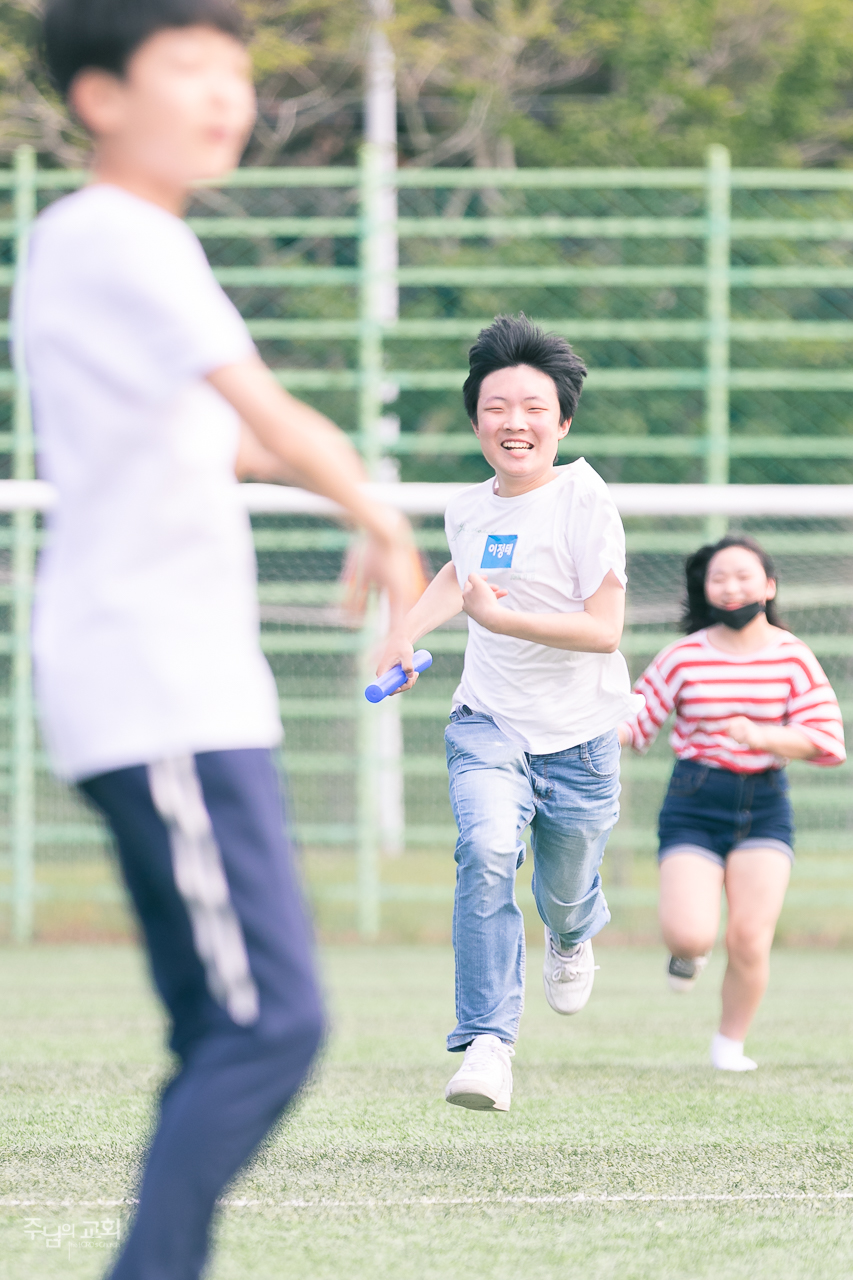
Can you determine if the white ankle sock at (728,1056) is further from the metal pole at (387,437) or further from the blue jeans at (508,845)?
the metal pole at (387,437)

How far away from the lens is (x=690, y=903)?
16.9 ft

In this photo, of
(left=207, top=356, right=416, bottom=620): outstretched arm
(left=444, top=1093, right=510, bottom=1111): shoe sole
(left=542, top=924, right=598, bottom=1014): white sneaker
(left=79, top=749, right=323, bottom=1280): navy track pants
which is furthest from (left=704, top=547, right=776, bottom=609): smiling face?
(left=79, top=749, right=323, bottom=1280): navy track pants

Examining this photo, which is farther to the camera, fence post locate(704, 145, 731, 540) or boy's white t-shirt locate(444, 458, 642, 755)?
fence post locate(704, 145, 731, 540)

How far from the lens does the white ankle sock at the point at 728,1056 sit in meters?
5.29

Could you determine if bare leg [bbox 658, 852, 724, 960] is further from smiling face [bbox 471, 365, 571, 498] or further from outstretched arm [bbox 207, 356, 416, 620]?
outstretched arm [bbox 207, 356, 416, 620]

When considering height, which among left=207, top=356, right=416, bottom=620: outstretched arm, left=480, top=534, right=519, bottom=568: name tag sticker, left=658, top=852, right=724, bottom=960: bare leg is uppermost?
left=207, top=356, right=416, bottom=620: outstretched arm

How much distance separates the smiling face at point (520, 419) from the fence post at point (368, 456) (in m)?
6.69

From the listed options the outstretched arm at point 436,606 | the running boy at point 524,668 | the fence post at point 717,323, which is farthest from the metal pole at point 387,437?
the running boy at point 524,668

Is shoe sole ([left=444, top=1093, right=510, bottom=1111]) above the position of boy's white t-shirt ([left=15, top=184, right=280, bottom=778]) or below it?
below

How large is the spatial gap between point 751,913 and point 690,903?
176mm

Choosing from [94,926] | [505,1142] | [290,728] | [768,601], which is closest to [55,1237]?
[505,1142]

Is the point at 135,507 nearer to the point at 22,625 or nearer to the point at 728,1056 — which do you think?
the point at 728,1056

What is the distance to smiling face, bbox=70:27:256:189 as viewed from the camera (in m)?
2.22

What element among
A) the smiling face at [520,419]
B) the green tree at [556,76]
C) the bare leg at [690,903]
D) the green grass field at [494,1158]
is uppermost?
the green tree at [556,76]
